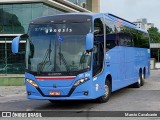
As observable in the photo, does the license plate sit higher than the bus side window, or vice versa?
the bus side window

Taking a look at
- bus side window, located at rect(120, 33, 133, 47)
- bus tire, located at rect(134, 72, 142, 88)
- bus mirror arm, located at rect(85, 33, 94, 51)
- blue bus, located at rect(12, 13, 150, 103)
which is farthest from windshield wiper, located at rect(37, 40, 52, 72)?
bus tire, located at rect(134, 72, 142, 88)

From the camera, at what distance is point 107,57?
14.9 metres

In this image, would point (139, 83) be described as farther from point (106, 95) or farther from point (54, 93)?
point (54, 93)

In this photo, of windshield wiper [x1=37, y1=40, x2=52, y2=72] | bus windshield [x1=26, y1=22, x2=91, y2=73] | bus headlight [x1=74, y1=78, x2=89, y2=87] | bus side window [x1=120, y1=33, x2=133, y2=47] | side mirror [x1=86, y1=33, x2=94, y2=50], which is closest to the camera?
side mirror [x1=86, y1=33, x2=94, y2=50]

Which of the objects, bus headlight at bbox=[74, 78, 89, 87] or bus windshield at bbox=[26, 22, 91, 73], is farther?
bus windshield at bbox=[26, 22, 91, 73]

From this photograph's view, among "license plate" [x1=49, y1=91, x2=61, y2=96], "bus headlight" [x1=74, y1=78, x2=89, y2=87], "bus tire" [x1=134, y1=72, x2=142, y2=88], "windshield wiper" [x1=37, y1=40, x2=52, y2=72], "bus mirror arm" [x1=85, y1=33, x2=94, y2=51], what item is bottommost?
"bus tire" [x1=134, y1=72, x2=142, y2=88]

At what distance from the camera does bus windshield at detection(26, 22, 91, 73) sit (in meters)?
13.1

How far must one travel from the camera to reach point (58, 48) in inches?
525

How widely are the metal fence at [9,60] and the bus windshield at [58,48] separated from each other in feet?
22.9

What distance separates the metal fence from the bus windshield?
275 inches

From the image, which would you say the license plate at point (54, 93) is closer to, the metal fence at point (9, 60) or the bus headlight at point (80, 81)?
the bus headlight at point (80, 81)

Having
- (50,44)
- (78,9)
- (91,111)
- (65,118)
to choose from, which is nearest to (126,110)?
(91,111)

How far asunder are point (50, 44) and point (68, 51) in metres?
0.70

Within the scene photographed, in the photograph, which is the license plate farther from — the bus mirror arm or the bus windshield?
the bus mirror arm
